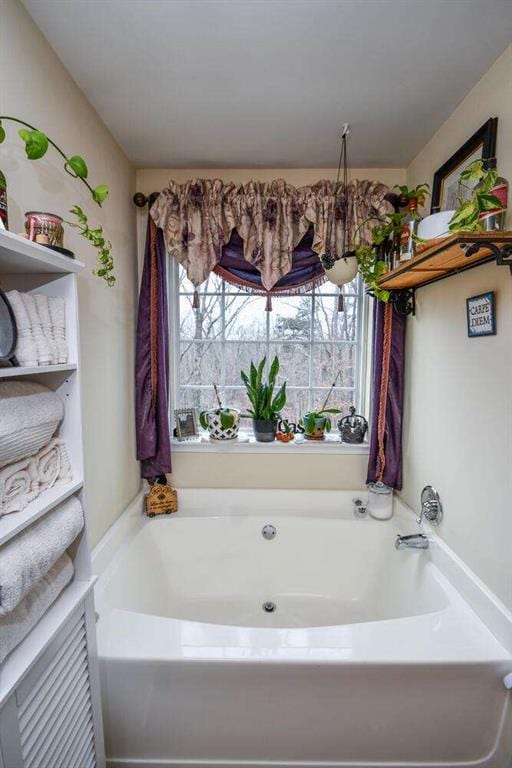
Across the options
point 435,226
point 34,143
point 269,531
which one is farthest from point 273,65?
point 269,531

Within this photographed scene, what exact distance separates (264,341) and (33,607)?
5.32ft

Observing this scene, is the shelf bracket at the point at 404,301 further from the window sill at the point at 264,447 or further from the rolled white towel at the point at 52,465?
the rolled white towel at the point at 52,465

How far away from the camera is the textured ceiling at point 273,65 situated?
1013 millimetres

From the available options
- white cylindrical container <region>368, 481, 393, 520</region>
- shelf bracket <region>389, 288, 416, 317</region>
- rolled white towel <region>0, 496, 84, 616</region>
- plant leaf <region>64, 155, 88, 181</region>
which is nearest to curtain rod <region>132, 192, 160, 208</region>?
plant leaf <region>64, 155, 88, 181</region>

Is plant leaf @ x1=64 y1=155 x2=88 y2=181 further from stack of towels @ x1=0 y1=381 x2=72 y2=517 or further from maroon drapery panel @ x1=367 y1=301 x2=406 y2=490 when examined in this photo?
maroon drapery panel @ x1=367 y1=301 x2=406 y2=490

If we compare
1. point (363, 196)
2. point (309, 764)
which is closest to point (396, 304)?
point (363, 196)

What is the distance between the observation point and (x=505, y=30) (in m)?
1.07

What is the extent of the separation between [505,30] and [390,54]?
12.8 inches

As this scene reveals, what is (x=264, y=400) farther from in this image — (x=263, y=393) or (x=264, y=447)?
(x=264, y=447)

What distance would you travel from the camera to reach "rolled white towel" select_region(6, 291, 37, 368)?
0.78 m

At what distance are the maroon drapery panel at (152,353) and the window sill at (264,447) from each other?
151 millimetres

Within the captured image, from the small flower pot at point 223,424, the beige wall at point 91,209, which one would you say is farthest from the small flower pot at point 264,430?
the beige wall at point 91,209

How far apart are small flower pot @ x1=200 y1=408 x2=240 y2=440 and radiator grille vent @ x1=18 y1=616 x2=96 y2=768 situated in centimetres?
113

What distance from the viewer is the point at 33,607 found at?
823mm
